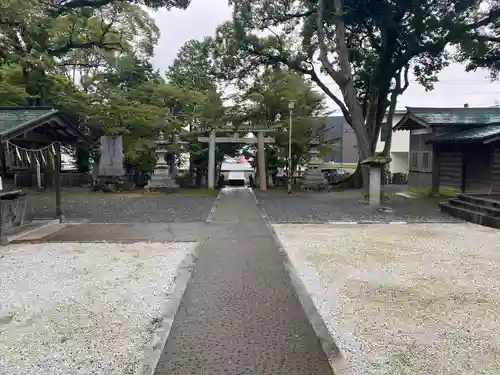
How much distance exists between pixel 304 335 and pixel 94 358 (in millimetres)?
1911

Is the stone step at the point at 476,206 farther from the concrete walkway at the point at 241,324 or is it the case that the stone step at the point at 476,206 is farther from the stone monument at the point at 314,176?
the stone monument at the point at 314,176

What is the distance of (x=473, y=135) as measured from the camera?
14.5 m

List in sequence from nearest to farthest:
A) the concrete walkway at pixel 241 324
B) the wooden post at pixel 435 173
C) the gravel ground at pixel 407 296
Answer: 1. the concrete walkway at pixel 241 324
2. the gravel ground at pixel 407 296
3. the wooden post at pixel 435 173

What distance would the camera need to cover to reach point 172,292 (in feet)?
17.0

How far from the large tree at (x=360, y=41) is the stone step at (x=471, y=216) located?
394 centimetres

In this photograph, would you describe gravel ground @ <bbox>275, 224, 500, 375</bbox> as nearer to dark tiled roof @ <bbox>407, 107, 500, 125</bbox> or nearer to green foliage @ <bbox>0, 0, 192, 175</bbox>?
dark tiled roof @ <bbox>407, 107, 500, 125</bbox>

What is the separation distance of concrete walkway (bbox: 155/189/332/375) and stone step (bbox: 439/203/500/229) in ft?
21.0

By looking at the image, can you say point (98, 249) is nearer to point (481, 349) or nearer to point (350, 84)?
point (481, 349)

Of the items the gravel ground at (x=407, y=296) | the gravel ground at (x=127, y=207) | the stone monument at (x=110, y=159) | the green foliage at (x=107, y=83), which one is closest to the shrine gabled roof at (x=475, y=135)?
the gravel ground at (x=407, y=296)

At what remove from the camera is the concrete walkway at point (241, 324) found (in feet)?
11.1

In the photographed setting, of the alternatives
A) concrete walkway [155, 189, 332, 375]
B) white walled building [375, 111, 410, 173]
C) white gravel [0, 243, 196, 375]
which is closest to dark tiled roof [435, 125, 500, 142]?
concrete walkway [155, 189, 332, 375]

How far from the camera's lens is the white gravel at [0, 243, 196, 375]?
11.3 feet

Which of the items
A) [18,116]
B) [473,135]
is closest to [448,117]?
[473,135]

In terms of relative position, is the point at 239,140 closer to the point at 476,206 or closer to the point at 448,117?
the point at 448,117
